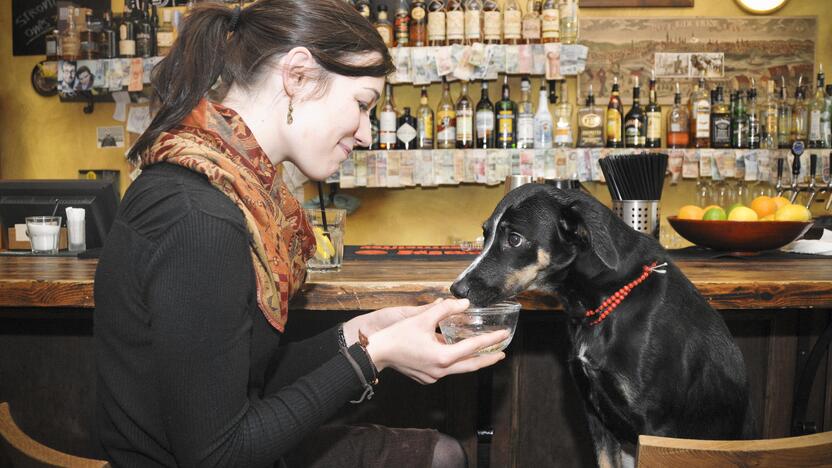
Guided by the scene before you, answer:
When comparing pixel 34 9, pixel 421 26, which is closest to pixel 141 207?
pixel 421 26

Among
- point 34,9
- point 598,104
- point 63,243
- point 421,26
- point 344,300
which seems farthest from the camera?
point 34,9

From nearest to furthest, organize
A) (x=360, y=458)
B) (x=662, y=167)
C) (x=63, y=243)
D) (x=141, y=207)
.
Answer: (x=141, y=207) → (x=360, y=458) → (x=662, y=167) → (x=63, y=243)

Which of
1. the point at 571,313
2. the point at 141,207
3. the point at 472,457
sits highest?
the point at 141,207

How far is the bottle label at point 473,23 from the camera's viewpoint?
12.2 ft

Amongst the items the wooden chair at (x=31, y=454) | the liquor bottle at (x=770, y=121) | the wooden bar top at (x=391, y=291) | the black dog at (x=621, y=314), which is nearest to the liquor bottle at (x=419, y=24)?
the liquor bottle at (x=770, y=121)

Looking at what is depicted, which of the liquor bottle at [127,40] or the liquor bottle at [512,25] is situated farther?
the liquor bottle at [127,40]

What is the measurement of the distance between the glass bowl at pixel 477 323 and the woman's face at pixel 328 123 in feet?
1.07

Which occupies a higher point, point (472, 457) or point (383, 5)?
point (383, 5)

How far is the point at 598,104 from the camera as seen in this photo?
4.12m

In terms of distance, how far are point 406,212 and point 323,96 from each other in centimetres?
319

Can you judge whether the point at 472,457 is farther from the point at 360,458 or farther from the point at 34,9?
the point at 34,9

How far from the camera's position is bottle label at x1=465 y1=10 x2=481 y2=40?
3.73m

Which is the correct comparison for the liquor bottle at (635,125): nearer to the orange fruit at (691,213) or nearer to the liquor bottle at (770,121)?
the liquor bottle at (770,121)

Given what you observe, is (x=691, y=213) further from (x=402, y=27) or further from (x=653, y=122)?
(x=402, y=27)
